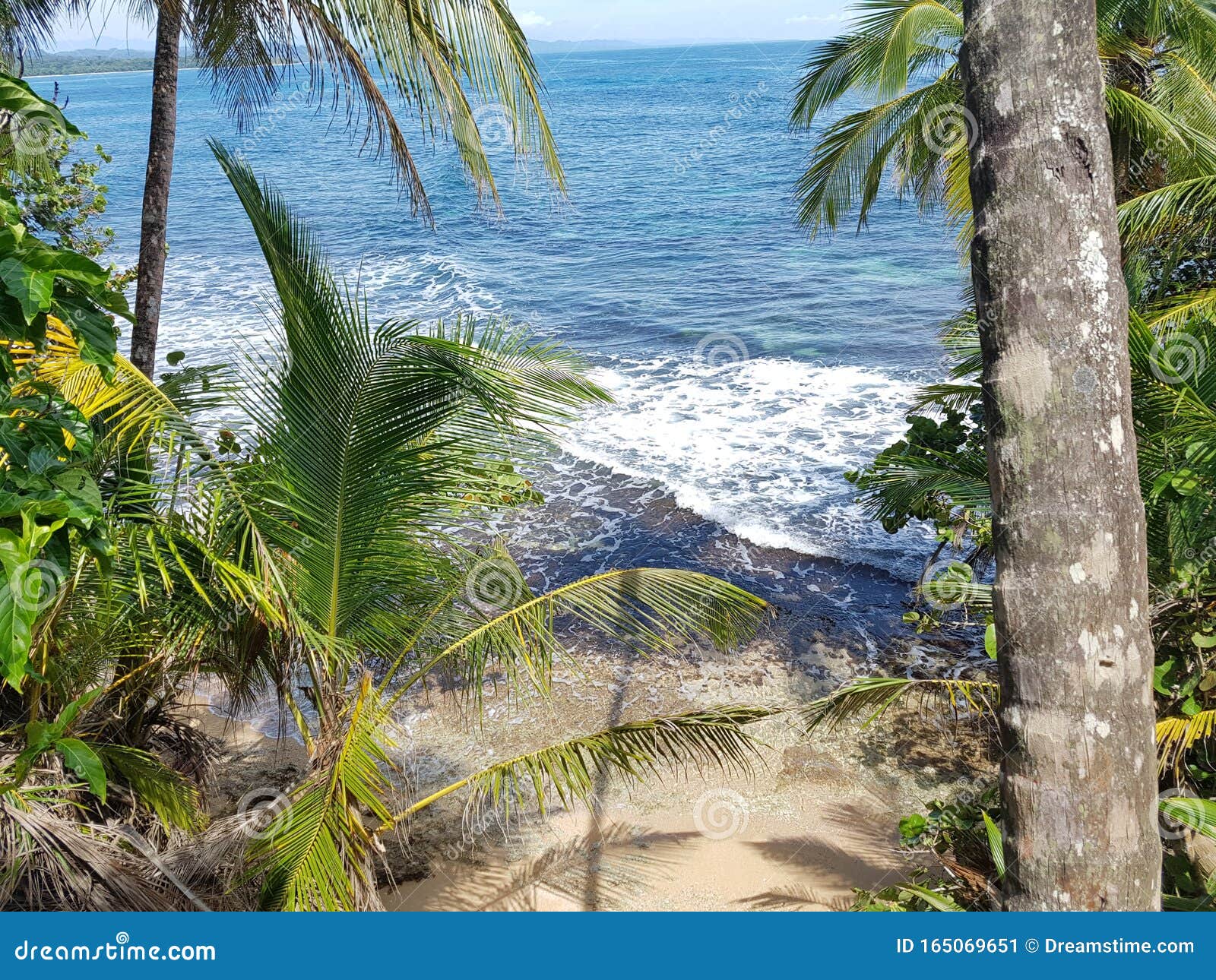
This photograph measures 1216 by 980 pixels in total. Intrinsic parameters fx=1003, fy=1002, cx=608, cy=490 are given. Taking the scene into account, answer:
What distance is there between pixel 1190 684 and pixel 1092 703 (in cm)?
303

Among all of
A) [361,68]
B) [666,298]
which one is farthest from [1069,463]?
[666,298]

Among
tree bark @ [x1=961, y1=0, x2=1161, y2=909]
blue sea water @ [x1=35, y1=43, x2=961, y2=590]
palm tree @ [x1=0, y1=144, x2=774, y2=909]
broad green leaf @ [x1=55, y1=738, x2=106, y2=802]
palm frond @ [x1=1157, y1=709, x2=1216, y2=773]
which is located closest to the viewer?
tree bark @ [x1=961, y1=0, x2=1161, y2=909]

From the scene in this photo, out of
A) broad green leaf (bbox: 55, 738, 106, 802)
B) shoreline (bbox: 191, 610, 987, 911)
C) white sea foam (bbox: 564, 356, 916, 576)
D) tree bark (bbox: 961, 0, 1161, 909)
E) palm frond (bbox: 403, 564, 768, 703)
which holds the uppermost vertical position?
tree bark (bbox: 961, 0, 1161, 909)

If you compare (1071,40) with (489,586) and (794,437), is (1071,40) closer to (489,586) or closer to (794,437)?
(489,586)

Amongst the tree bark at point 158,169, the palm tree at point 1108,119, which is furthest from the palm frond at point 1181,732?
the tree bark at point 158,169

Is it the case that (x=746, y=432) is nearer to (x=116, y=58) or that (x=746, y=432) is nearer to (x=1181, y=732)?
(x=1181, y=732)

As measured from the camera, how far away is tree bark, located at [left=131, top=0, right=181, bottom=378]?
650 centimetres

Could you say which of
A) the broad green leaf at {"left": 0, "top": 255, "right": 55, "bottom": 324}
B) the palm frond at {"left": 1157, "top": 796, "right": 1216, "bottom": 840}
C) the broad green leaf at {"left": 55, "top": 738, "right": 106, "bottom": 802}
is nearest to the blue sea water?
the palm frond at {"left": 1157, "top": 796, "right": 1216, "bottom": 840}

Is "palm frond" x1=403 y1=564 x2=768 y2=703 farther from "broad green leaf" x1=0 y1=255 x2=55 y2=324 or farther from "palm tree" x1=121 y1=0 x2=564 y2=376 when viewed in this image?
"broad green leaf" x1=0 y1=255 x2=55 y2=324

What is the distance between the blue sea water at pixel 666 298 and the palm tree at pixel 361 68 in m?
4.95

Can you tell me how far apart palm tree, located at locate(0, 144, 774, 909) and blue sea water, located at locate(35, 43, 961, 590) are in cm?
583

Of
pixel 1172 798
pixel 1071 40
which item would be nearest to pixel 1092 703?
pixel 1071 40

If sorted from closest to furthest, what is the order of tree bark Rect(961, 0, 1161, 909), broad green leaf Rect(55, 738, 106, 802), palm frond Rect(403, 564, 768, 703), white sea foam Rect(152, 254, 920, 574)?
1. tree bark Rect(961, 0, 1161, 909)
2. broad green leaf Rect(55, 738, 106, 802)
3. palm frond Rect(403, 564, 768, 703)
4. white sea foam Rect(152, 254, 920, 574)

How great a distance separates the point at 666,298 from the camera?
20.4 metres
